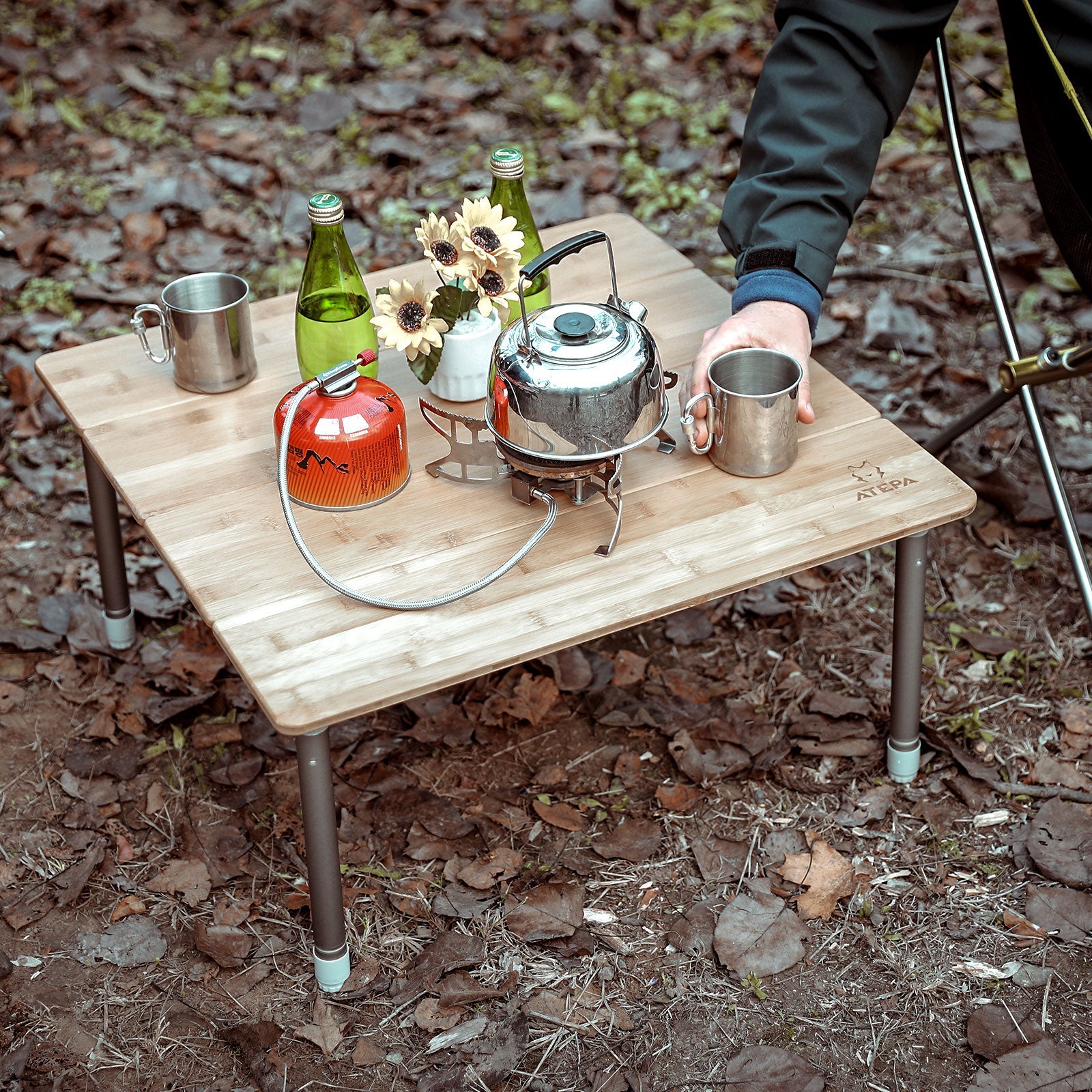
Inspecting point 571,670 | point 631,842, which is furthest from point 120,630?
point 631,842

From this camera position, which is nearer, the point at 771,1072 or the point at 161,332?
the point at 771,1072

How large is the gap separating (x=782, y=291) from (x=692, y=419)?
0.30m

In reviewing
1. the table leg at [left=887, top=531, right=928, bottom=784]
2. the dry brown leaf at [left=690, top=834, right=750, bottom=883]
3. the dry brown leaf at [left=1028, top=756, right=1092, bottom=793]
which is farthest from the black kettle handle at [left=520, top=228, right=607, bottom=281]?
the dry brown leaf at [left=1028, top=756, right=1092, bottom=793]

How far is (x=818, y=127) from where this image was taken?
2139 mm

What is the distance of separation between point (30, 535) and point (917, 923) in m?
1.90

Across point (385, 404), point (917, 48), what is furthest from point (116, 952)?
point (917, 48)

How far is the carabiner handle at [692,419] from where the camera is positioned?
73.9 inches

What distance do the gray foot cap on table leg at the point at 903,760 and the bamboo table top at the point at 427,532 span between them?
0.51 m

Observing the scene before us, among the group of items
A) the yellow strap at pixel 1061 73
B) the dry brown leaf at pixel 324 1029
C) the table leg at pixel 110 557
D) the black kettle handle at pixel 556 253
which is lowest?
the dry brown leaf at pixel 324 1029

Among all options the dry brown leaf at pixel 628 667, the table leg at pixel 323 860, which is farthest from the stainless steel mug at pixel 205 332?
the dry brown leaf at pixel 628 667

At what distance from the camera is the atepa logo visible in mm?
1878

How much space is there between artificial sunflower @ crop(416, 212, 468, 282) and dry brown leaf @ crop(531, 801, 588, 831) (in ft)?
2.85

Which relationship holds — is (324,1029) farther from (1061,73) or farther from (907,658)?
(1061,73)

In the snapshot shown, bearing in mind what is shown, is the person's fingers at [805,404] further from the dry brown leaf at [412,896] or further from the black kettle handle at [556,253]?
the dry brown leaf at [412,896]
